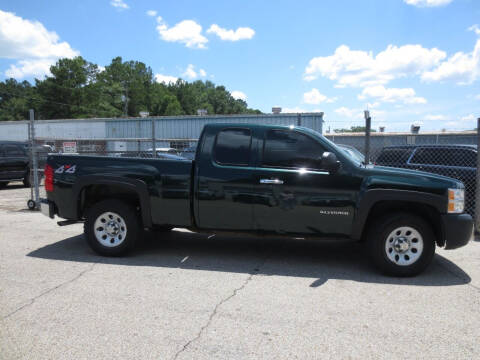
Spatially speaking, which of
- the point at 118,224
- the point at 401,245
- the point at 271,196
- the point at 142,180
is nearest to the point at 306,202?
the point at 271,196

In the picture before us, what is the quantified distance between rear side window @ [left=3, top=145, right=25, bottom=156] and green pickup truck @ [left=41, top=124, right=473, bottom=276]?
31.9ft

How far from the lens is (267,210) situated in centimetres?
502

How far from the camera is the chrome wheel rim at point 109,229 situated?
219 inches

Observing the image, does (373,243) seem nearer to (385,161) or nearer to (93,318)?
(93,318)

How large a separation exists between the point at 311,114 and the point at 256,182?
21.2m

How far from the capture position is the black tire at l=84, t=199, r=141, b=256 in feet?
18.0

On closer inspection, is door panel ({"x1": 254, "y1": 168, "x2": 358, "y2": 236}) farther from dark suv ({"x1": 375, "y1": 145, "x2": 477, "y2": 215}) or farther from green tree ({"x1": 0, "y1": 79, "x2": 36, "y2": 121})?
green tree ({"x1": 0, "y1": 79, "x2": 36, "y2": 121})

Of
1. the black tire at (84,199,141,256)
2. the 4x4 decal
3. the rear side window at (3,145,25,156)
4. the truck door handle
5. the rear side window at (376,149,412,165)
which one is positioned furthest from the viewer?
the rear side window at (3,145,25,156)

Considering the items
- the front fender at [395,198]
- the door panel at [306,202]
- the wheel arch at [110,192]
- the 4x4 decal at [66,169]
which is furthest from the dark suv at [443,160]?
the 4x4 decal at [66,169]

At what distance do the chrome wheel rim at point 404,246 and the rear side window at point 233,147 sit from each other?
6.77 feet

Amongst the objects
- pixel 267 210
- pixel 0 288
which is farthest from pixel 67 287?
pixel 267 210

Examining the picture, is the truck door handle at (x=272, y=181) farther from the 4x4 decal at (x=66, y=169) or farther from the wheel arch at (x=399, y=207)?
the 4x4 decal at (x=66, y=169)

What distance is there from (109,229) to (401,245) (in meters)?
3.91

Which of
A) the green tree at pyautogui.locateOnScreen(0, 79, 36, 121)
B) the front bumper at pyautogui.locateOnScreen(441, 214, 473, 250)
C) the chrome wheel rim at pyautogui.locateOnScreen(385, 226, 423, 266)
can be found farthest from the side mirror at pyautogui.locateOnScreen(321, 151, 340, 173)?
the green tree at pyautogui.locateOnScreen(0, 79, 36, 121)
